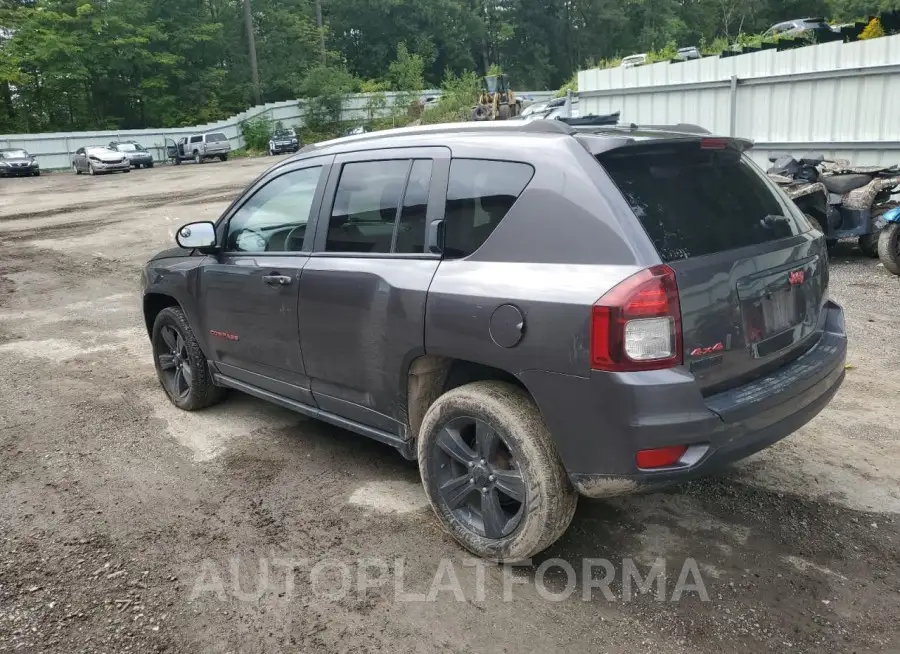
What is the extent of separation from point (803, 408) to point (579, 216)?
1283mm

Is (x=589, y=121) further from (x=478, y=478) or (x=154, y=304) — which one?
(x=154, y=304)

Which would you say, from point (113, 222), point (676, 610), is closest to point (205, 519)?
point (676, 610)

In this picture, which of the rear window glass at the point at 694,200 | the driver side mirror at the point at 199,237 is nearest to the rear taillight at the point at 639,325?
the rear window glass at the point at 694,200

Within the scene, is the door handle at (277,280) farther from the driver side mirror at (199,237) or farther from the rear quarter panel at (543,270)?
the rear quarter panel at (543,270)

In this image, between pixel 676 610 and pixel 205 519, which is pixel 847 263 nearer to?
pixel 676 610

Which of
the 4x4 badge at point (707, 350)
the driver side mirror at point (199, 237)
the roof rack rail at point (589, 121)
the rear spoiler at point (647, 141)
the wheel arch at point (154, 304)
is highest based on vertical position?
the roof rack rail at point (589, 121)

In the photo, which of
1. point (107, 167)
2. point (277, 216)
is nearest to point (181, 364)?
point (277, 216)

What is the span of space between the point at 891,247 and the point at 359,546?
697cm

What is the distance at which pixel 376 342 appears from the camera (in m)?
3.56

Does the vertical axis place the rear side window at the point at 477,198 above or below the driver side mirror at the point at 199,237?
above

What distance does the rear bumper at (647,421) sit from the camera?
8.96 ft

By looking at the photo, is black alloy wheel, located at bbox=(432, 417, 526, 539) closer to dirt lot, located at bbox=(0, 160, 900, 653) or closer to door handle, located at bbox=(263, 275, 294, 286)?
dirt lot, located at bbox=(0, 160, 900, 653)

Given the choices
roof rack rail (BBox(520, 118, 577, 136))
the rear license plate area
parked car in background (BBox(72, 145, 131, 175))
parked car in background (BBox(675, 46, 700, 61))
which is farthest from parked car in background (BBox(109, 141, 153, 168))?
the rear license plate area

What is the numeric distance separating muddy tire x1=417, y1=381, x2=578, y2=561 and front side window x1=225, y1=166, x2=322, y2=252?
144 centimetres
